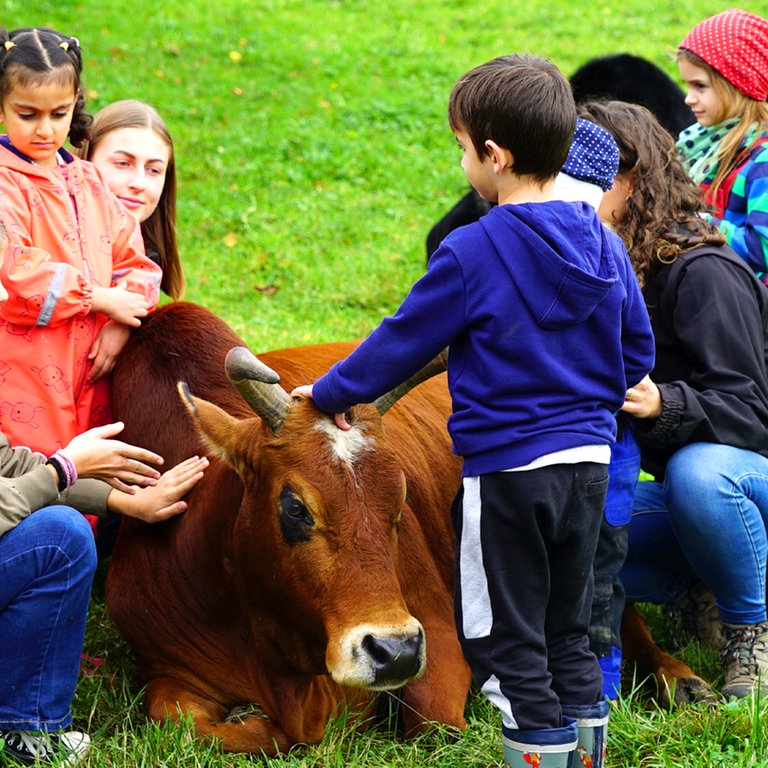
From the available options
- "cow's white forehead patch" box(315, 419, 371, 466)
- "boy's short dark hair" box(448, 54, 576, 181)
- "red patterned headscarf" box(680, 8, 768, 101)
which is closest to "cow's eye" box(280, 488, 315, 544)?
"cow's white forehead patch" box(315, 419, 371, 466)

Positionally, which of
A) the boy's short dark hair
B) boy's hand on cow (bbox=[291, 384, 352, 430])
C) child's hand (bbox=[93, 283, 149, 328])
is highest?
the boy's short dark hair

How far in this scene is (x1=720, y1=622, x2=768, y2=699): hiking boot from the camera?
4285 mm

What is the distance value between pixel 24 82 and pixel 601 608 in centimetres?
272

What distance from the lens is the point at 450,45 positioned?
47.2 feet

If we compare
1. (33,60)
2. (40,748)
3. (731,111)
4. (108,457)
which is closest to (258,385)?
(108,457)

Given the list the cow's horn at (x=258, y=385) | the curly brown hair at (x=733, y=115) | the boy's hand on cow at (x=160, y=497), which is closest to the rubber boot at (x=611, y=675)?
the cow's horn at (x=258, y=385)

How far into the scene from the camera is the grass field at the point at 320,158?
3922 millimetres

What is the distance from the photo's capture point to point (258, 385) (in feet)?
11.7

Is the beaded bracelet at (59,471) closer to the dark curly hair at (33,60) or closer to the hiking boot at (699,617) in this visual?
the dark curly hair at (33,60)

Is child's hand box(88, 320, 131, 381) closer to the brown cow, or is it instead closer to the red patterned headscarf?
the brown cow

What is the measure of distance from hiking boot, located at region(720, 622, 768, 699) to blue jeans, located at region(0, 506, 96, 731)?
7.88 feet

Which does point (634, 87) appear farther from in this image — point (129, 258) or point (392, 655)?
point (392, 655)

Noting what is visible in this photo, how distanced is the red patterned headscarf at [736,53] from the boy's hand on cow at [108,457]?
2.92m

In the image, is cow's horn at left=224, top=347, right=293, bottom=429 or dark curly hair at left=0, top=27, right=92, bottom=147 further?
dark curly hair at left=0, top=27, right=92, bottom=147
